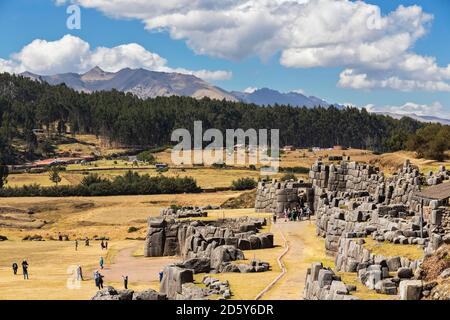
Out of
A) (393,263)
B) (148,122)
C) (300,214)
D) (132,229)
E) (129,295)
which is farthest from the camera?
(148,122)

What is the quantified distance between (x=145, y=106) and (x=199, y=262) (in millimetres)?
160930

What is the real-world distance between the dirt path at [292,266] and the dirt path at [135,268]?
8.29 metres

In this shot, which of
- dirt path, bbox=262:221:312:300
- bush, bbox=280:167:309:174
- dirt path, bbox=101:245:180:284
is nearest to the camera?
dirt path, bbox=262:221:312:300

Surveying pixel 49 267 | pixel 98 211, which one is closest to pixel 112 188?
pixel 98 211

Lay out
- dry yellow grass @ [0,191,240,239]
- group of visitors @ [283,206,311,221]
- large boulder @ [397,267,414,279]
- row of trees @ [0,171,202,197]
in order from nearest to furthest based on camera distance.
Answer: large boulder @ [397,267,414,279], group of visitors @ [283,206,311,221], dry yellow grass @ [0,191,240,239], row of trees @ [0,171,202,197]

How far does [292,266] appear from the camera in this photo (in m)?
40.0

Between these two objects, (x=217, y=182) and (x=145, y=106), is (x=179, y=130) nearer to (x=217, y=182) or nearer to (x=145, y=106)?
(x=145, y=106)

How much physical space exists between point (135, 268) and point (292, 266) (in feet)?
47.9

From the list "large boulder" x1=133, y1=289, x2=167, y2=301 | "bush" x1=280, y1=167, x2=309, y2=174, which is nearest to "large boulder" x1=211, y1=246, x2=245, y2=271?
"large boulder" x1=133, y1=289, x2=167, y2=301

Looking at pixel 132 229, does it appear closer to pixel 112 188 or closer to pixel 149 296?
pixel 112 188

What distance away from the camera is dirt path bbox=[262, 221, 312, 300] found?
30422 millimetres

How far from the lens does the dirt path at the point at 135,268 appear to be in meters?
45.9

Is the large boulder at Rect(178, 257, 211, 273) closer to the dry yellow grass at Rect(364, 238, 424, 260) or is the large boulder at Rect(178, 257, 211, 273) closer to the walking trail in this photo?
the walking trail

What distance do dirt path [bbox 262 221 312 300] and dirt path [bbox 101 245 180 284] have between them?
8.29 meters
